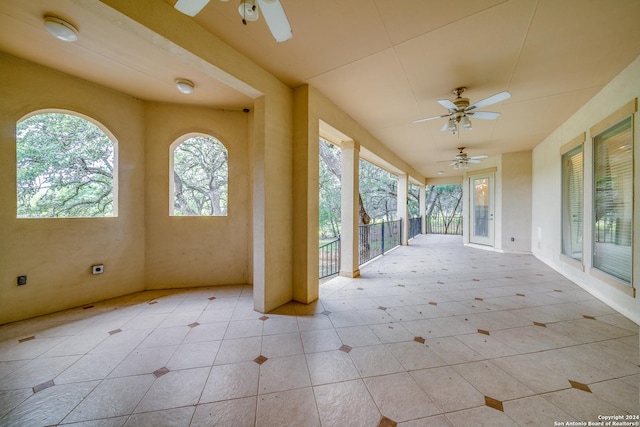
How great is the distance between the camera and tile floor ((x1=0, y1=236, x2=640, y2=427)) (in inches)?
57.0

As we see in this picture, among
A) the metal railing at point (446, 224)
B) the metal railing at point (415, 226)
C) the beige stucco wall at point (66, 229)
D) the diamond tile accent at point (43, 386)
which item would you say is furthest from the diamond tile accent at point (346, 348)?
the metal railing at point (446, 224)

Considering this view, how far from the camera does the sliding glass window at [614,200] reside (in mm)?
2787

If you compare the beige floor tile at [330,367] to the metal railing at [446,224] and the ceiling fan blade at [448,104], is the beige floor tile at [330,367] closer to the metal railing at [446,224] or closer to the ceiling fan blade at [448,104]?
the ceiling fan blade at [448,104]

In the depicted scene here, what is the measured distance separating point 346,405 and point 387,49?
3089 mm

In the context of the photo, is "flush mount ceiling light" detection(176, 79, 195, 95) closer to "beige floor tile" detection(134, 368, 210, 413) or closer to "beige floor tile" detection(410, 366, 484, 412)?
"beige floor tile" detection(134, 368, 210, 413)

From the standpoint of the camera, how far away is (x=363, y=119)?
4203 mm

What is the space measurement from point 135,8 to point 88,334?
3009mm

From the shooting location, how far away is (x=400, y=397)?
1562 millimetres

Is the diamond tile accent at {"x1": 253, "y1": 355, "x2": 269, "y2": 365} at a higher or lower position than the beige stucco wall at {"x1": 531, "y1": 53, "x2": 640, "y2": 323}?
lower

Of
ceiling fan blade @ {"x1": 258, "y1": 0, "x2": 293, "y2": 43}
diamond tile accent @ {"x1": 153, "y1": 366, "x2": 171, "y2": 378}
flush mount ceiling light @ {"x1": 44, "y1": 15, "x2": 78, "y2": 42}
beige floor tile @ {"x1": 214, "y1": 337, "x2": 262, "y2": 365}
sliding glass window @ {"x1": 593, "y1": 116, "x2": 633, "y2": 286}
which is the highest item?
flush mount ceiling light @ {"x1": 44, "y1": 15, "x2": 78, "y2": 42}

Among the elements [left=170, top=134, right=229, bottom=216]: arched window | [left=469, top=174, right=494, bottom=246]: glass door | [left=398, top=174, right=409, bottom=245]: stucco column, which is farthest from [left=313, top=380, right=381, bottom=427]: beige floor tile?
[left=469, top=174, right=494, bottom=246]: glass door

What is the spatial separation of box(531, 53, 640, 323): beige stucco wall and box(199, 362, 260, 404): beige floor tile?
405cm

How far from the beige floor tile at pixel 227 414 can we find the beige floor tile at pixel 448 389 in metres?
1.20

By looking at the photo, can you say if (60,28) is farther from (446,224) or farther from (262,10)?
(446,224)
